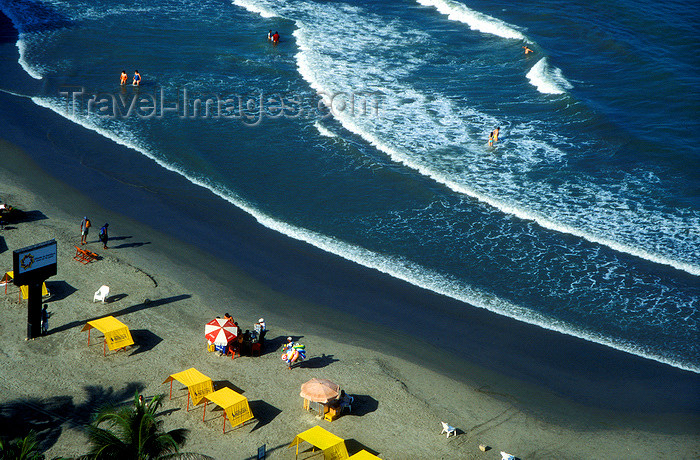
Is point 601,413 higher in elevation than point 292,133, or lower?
lower

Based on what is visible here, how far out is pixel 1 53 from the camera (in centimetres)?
4950

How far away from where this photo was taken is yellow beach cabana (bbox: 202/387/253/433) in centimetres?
1967

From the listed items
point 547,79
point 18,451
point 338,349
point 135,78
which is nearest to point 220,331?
point 338,349

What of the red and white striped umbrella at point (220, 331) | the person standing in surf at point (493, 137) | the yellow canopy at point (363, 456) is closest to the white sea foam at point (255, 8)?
the person standing in surf at point (493, 137)

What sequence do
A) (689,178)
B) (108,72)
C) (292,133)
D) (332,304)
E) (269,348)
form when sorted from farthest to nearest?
(108,72)
(292,133)
(689,178)
(332,304)
(269,348)

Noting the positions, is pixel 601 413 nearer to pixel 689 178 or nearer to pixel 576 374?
pixel 576 374

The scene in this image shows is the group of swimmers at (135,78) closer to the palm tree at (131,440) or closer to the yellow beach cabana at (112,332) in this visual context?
the yellow beach cabana at (112,332)

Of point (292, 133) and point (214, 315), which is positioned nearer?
point (214, 315)

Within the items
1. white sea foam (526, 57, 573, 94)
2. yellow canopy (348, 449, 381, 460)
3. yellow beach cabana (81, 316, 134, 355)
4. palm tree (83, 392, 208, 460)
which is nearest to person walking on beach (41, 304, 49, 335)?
yellow beach cabana (81, 316, 134, 355)

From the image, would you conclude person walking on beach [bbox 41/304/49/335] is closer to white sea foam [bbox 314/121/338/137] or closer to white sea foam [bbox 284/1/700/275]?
white sea foam [bbox 284/1/700/275]

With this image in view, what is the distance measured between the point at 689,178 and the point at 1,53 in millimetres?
48445

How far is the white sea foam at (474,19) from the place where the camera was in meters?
57.0

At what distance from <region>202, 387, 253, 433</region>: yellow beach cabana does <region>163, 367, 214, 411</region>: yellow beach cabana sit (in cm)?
34

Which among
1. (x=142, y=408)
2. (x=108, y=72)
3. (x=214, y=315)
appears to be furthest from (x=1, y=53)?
(x=142, y=408)
